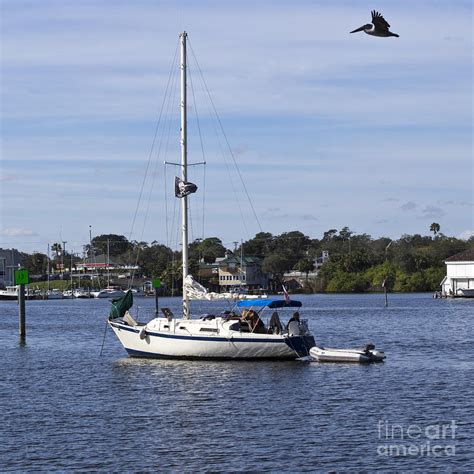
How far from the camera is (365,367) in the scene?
170ft

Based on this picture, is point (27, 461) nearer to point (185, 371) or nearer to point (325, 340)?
point (185, 371)

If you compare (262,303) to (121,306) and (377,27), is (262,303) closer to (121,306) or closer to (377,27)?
(121,306)

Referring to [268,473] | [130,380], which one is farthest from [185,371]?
[268,473]

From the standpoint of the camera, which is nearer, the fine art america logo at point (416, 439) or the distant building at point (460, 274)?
the fine art america logo at point (416, 439)

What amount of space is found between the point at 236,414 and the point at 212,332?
1519 cm

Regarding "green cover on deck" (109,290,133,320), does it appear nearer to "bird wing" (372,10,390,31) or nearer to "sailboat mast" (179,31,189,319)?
"sailboat mast" (179,31,189,319)

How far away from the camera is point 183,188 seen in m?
54.6

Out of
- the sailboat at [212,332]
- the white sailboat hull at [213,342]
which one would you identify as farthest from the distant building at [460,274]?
the white sailboat hull at [213,342]

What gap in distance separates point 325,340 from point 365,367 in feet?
69.2

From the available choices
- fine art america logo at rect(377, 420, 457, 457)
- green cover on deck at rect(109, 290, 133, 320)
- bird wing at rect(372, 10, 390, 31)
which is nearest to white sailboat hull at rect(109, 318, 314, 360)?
green cover on deck at rect(109, 290, 133, 320)

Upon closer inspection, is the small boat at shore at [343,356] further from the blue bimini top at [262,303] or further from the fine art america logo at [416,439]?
the fine art america logo at [416,439]

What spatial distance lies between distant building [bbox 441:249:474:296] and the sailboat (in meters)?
112

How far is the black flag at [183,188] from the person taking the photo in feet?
179

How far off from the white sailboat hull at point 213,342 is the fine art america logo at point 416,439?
666 inches
